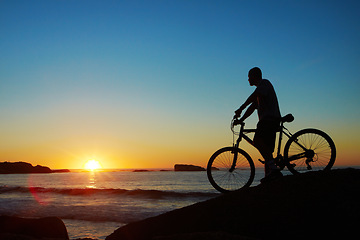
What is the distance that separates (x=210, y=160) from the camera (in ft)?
20.9

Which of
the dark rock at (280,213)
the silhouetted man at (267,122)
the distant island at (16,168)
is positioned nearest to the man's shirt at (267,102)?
the silhouetted man at (267,122)

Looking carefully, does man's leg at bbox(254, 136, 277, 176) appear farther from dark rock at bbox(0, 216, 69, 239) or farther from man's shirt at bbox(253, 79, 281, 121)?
dark rock at bbox(0, 216, 69, 239)

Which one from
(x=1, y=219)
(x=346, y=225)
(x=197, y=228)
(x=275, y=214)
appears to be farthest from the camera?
(x=1, y=219)

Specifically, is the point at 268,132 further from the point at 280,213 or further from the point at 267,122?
the point at 280,213

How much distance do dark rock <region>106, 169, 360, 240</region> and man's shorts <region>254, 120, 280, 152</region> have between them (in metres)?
0.90

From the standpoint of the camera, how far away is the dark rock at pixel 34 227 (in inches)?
273

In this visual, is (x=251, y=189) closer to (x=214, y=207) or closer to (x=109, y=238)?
(x=214, y=207)

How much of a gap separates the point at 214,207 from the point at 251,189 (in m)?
0.95

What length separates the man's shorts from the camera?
5930 mm

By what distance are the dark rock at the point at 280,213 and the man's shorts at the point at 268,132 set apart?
0.90 meters

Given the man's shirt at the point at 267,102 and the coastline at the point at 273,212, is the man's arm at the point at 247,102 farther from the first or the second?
the coastline at the point at 273,212

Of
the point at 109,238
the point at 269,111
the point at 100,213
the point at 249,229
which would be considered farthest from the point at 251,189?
the point at 100,213

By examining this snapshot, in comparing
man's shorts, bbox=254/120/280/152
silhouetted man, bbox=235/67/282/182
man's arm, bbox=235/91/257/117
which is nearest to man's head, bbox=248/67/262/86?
silhouetted man, bbox=235/67/282/182

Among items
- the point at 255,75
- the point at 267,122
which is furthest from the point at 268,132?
the point at 255,75
